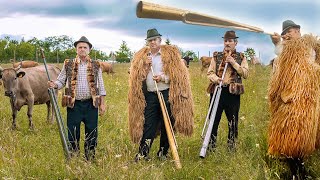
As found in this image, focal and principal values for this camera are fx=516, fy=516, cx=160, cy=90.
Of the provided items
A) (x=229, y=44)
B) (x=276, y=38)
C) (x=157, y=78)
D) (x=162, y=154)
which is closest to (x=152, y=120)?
(x=162, y=154)

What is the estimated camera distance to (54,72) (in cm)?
1335

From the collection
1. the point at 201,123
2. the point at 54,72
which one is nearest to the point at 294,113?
the point at 201,123

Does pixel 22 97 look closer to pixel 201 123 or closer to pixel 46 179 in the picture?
pixel 201 123

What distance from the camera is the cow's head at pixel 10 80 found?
10.9m

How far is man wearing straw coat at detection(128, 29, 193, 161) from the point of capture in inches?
275

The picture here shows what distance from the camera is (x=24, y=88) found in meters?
11.4

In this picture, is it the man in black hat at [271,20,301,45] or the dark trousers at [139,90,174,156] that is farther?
the dark trousers at [139,90,174,156]

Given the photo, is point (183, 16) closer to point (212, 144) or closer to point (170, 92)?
point (170, 92)

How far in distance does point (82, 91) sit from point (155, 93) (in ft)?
3.27

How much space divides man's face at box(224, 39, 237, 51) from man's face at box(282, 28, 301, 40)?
2.29 metres

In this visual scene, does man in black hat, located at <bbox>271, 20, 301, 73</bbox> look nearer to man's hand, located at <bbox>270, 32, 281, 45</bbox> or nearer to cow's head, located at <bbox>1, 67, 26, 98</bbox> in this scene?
man's hand, located at <bbox>270, 32, 281, 45</bbox>

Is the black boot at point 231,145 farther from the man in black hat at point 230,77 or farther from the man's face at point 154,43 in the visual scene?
the man's face at point 154,43

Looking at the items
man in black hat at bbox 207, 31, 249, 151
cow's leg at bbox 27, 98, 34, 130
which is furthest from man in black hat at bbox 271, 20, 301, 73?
cow's leg at bbox 27, 98, 34, 130

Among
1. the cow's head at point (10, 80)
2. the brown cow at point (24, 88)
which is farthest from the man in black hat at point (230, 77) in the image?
the cow's head at point (10, 80)
